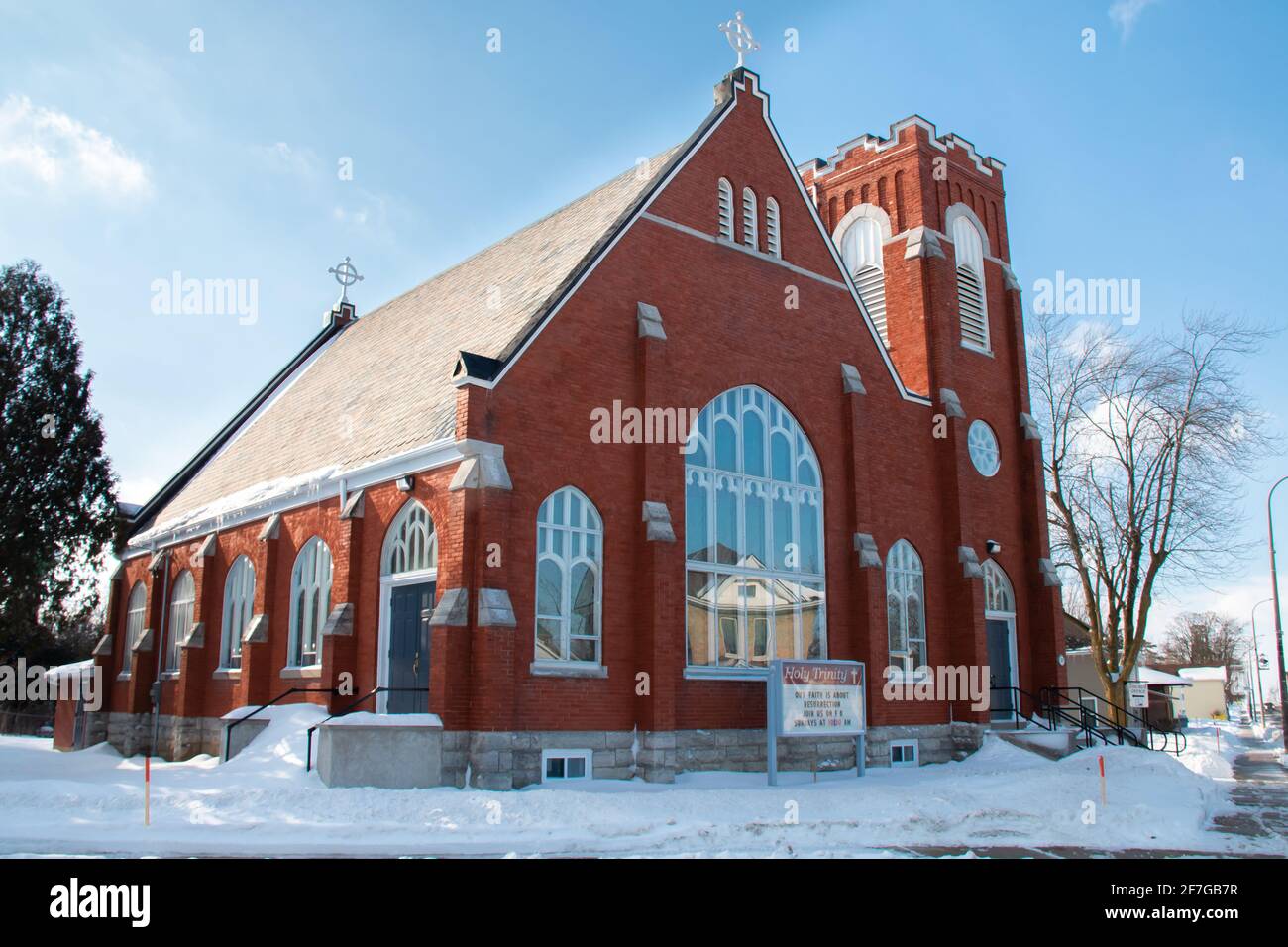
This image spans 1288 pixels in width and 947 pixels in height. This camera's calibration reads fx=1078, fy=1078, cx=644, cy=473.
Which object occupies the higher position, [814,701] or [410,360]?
[410,360]

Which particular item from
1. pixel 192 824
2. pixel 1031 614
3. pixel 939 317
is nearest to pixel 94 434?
pixel 192 824

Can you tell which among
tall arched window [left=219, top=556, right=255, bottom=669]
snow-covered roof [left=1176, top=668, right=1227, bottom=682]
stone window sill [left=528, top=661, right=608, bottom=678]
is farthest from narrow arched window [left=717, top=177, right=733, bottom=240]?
snow-covered roof [left=1176, top=668, right=1227, bottom=682]

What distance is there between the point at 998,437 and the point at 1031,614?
4289 mm

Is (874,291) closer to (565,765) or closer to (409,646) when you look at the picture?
(409,646)

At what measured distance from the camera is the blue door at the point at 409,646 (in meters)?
17.5

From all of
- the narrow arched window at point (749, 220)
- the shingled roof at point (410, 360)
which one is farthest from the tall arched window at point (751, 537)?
the shingled roof at point (410, 360)

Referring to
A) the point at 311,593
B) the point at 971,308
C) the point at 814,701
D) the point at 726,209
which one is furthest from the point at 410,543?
the point at 971,308

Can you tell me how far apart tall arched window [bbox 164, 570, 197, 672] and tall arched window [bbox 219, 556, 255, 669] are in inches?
77.1

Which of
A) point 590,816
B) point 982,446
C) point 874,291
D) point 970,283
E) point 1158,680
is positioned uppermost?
point 970,283

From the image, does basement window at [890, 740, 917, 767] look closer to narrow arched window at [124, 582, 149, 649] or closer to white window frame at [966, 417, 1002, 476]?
white window frame at [966, 417, 1002, 476]

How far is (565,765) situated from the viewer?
16078mm

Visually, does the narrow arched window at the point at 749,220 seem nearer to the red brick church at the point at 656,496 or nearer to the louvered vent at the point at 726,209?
the red brick church at the point at 656,496

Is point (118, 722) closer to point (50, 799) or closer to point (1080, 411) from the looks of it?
point (50, 799)

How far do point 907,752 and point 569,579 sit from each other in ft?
28.7
